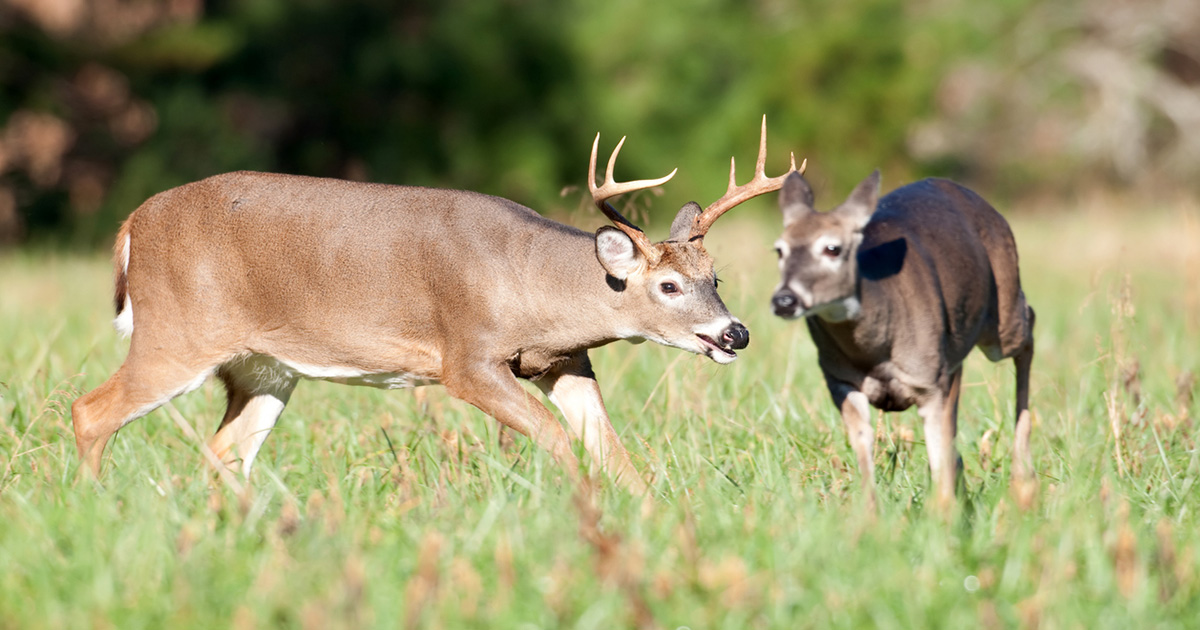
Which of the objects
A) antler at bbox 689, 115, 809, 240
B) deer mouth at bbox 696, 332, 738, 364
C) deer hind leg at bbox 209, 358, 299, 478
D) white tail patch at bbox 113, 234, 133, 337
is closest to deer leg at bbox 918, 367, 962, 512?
deer mouth at bbox 696, 332, 738, 364

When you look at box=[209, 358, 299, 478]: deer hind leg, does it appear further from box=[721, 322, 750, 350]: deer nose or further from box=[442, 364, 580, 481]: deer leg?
box=[721, 322, 750, 350]: deer nose

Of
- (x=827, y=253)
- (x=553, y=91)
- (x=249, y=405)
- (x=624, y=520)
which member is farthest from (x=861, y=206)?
(x=553, y=91)

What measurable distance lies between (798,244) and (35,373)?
361 centimetres

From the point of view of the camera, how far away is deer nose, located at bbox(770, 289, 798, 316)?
424 centimetres

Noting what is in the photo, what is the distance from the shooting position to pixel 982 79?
26812 mm

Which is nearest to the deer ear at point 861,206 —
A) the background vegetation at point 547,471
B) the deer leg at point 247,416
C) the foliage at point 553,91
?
the background vegetation at point 547,471

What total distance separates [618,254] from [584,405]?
625 mm

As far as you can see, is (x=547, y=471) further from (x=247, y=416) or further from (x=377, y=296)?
(x=247, y=416)

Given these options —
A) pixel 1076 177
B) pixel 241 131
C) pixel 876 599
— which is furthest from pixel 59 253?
pixel 1076 177

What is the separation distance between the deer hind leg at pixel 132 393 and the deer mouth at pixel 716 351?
1941 millimetres

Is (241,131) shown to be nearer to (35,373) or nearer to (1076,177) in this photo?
(35,373)

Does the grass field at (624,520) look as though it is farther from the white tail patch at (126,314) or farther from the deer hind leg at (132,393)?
the white tail patch at (126,314)

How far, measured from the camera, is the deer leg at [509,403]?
4988 mm

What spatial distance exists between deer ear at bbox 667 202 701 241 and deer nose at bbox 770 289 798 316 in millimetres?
1253
